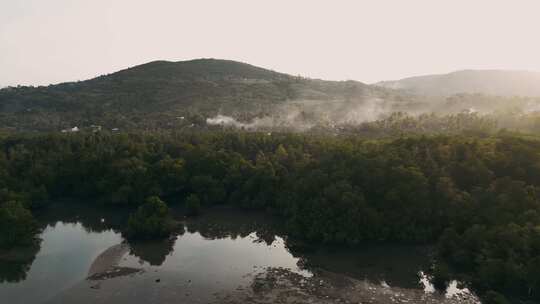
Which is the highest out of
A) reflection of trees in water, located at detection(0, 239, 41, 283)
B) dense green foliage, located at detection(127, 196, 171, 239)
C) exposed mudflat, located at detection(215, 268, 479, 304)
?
dense green foliage, located at detection(127, 196, 171, 239)

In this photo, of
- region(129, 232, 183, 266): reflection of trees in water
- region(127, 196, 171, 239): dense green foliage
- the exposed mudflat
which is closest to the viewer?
the exposed mudflat

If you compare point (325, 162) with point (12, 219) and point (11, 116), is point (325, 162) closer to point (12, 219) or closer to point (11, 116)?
point (12, 219)

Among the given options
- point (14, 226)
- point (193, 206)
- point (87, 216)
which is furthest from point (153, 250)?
point (87, 216)

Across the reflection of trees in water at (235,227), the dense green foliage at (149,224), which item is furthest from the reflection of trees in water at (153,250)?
the reflection of trees in water at (235,227)

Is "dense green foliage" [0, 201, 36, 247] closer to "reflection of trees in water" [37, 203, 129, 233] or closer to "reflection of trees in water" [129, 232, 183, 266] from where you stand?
"reflection of trees in water" [37, 203, 129, 233]

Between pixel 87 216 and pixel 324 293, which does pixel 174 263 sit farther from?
pixel 87 216

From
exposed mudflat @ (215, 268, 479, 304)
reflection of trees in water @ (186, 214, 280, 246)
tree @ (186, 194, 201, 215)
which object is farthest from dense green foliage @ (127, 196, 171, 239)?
exposed mudflat @ (215, 268, 479, 304)

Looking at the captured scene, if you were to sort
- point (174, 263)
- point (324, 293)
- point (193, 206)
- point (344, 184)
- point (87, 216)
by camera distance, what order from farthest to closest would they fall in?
point (87, 216) < point (193, 206) < point (344, 184) < point (174, 263) < point (324, 293)

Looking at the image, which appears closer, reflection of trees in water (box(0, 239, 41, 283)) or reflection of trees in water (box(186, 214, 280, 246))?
reflection of trees in water (box(0, 239, 41, 283))
